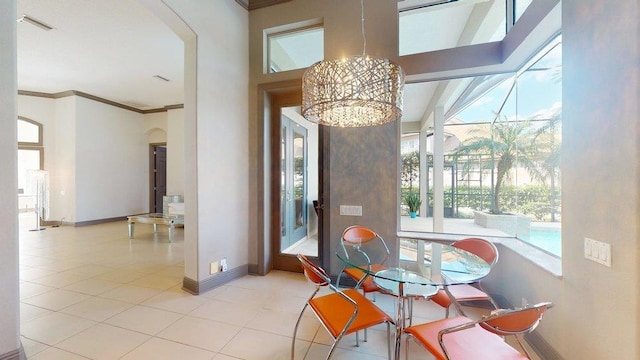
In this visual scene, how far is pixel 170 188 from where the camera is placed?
25.5 ft

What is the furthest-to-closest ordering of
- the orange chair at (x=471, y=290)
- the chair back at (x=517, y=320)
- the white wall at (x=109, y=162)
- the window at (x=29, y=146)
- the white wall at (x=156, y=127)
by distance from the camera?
the white wall at (x=156, y=127) → the white wall at (x=109, y=162) → the window at (x=29, y=146) → the orange chair at (x=471, y=290) → the chair back at (x=517, y=320)

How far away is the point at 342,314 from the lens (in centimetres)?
175

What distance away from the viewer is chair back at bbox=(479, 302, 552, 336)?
113 centimetres

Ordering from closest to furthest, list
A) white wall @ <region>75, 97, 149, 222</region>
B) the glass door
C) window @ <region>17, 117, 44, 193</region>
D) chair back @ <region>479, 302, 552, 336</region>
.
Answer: chair back @ <region>479, 302, 552, 336</region> < the glass door < window @ <region>17, 117, 44, 193</region> < white wall @ <region>75, 97, 149, 222</region>

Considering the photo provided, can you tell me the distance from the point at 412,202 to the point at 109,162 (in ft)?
27.4

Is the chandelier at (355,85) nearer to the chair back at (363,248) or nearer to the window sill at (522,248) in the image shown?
the chair back at (363,248)

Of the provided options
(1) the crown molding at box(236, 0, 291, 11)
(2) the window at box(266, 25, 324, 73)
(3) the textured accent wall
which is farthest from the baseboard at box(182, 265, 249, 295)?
(1) the crown molding at box(236, 0, 291, 11)

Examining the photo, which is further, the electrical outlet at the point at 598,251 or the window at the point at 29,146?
the window at the point at 29,146

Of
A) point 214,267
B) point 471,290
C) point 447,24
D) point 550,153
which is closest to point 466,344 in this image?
point 471,290

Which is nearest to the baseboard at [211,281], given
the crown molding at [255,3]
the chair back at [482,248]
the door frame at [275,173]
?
the door frame at [275,173]

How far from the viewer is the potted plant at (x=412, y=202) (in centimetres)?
343

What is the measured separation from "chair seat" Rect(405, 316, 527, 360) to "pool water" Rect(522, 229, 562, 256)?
1.13 metres

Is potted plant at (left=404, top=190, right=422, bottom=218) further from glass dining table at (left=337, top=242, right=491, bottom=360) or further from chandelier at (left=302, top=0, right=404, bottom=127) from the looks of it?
chandelier at (left=302, top=0, right=404, bottom=127)

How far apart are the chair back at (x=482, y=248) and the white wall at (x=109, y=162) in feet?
28.8
